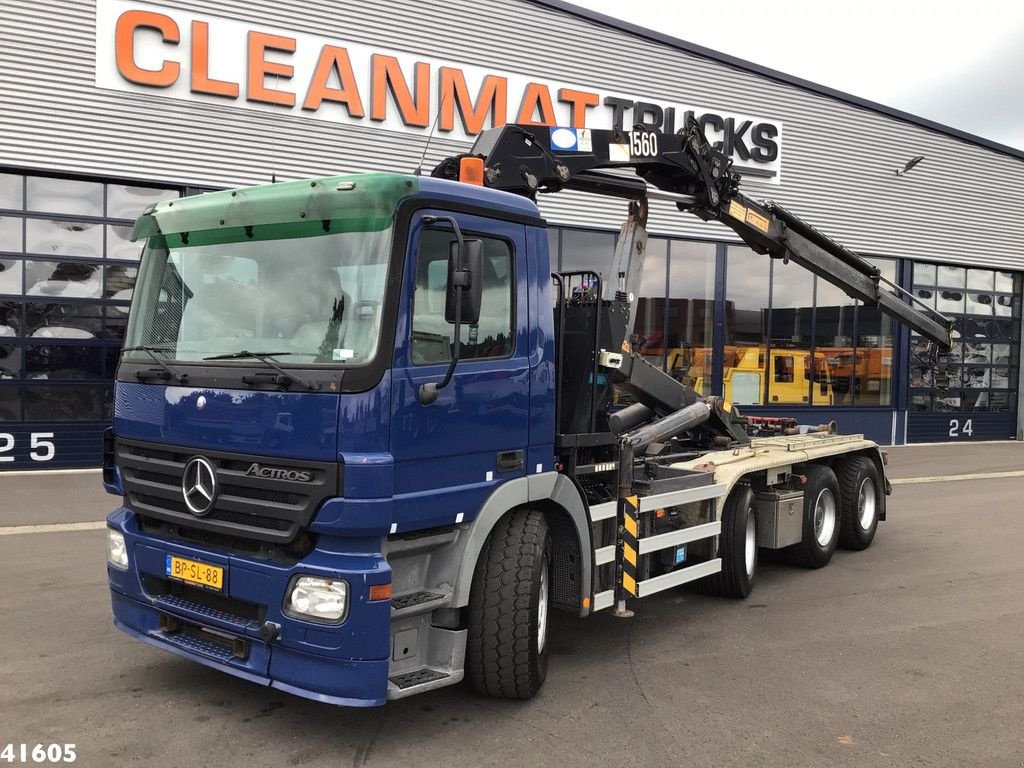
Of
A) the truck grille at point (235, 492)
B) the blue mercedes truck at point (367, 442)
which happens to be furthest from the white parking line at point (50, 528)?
the truck grille at point (235, 492)

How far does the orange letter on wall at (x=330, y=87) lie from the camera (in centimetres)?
1436

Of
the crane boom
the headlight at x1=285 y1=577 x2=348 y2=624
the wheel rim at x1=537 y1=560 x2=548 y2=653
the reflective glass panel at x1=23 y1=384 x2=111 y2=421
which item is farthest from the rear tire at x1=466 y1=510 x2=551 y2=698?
the reflective glass panel at x1=23 y1=384 x2=111 y2=421

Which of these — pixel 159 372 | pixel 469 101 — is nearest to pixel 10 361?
pixel 469 101

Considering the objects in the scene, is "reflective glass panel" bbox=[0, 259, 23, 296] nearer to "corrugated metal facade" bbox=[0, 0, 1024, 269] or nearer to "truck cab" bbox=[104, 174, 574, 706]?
"corrugated metal facade" bbox=[0, 0, 1024, 269]

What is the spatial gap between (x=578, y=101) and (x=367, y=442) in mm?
14179

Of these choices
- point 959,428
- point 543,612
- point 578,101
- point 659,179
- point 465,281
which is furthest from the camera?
point 959,428

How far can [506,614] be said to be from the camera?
4504 mm

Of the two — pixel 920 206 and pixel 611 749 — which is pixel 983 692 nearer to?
pixel 611 749

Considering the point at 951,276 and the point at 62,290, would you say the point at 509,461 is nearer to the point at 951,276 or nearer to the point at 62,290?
the point at 62,290

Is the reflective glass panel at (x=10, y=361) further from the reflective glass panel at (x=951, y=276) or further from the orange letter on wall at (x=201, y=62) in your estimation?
the reflective glass panel at (x=951, y=276)

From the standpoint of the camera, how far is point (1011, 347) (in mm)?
23859

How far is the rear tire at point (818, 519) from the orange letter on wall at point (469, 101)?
978 cm

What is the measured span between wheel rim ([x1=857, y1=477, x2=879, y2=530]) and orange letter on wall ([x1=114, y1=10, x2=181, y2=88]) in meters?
11.5

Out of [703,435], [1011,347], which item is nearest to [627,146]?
[703,435]
